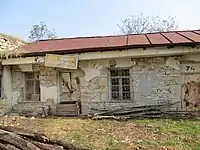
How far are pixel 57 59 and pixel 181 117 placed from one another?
5.10m

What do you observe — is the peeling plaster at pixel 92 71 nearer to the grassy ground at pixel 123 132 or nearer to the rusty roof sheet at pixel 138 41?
the rusty roof sheet at pixel 138 41

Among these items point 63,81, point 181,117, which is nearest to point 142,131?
point 181,117

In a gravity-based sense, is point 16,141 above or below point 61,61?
below

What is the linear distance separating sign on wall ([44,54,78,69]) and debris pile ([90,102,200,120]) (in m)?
2.13

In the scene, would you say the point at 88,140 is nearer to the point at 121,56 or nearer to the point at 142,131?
the point at 142,131

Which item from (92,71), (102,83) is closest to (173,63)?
(102,83)

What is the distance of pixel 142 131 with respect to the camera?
786 cm

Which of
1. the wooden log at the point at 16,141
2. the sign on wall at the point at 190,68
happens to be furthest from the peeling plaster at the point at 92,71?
the wooden log at the point at 16,141

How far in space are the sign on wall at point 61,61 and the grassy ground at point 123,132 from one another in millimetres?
2349

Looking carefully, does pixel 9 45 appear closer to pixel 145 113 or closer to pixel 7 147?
pixel 145 113

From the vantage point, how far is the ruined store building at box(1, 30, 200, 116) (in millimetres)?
10578

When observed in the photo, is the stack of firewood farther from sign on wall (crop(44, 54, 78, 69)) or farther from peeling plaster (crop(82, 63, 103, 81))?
peeling plaster (crop(82, 63, 103, 81))

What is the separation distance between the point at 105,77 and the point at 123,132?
378 centimetres

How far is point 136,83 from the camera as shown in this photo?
1098cm
